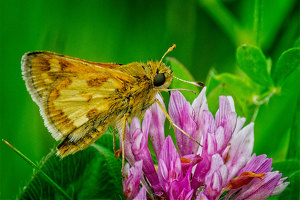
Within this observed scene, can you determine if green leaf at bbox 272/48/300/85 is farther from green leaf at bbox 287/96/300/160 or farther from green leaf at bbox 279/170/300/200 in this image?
green leaf at bbox 279/170/300/200

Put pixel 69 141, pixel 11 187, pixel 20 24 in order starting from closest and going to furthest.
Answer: pixel 69 141, pixel 11 187, pixel 20 24

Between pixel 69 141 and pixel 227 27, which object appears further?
pixel 227 27

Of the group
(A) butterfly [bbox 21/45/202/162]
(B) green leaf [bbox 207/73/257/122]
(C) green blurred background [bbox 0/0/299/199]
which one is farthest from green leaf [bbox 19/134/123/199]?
(C) green blurred background [bbox 0/0/299/199]

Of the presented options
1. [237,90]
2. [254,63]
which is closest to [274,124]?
[237,90]

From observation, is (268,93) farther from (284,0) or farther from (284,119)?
(284,0)

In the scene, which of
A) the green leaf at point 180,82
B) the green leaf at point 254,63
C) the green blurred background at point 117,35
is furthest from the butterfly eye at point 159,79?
the green blurred background at point 117,35

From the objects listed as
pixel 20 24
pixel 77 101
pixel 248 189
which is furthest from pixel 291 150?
pixel 20 24
